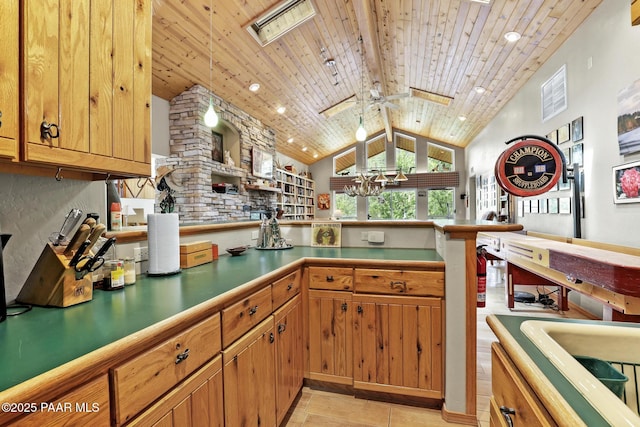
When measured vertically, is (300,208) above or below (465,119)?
below

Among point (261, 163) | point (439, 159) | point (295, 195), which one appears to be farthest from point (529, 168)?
point (439, 159)

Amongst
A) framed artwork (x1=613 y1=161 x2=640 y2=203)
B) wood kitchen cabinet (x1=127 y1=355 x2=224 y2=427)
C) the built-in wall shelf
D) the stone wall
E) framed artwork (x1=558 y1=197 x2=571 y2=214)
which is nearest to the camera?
wood kitchen cabinet (x1=127 y1=355 x2=224 y2=427)

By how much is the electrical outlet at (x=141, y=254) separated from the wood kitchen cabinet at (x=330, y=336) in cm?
105

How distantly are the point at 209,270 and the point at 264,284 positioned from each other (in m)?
0.40

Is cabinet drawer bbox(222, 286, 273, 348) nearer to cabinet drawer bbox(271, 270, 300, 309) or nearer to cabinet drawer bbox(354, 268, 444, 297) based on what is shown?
cabinet drawer bbox(271, 270, 300, 309)

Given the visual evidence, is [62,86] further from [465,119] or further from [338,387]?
[465,119]

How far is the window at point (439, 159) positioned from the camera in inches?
431

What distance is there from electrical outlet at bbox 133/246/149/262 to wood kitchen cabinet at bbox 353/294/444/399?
1305mm

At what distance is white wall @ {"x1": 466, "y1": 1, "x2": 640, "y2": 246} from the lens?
2.80 metres

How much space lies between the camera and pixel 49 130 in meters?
0.93

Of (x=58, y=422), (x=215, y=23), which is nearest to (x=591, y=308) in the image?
(x=58, y=422)

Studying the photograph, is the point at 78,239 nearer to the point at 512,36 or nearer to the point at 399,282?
the point at 399,282

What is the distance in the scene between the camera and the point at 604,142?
3.16 m

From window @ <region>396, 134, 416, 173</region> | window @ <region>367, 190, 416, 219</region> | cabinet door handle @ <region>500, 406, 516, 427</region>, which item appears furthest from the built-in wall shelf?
cabinet door handle @ <region>500, 406, 516, 427</region>
